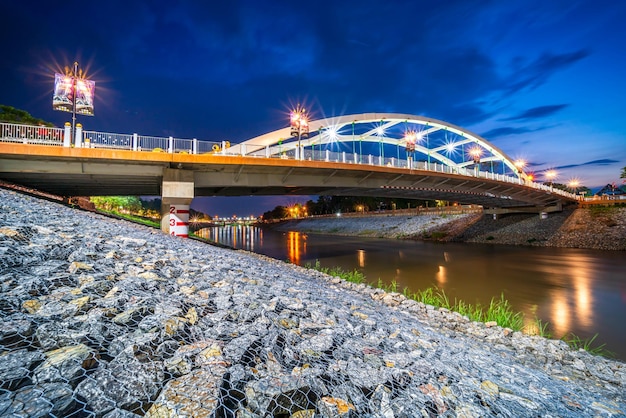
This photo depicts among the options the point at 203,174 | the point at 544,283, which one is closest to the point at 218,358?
the point at 203,174

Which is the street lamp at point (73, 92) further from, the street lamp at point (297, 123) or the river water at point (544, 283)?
the river water at point (544, 283)

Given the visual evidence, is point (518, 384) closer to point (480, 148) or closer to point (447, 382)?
point (447, 382)

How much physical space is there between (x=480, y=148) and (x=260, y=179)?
4477 centimetres

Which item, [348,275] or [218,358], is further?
[348,275]

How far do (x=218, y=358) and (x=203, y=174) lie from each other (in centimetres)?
1769

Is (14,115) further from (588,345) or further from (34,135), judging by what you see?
(588,345)

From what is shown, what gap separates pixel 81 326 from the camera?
3168 mm

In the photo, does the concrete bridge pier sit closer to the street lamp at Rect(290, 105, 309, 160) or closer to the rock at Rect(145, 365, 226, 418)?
the street lamp at Rect(290, 105, 309, 160)

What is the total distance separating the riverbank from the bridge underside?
541 inches

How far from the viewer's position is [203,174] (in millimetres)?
19250

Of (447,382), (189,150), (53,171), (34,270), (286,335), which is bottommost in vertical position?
(447,382)

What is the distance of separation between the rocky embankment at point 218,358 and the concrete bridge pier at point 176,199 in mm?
11936

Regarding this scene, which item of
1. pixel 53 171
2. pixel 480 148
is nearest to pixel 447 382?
pixel 53 171

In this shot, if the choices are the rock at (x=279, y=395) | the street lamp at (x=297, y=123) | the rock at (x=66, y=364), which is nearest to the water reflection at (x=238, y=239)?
the street lamp at (x=297, y=123)
